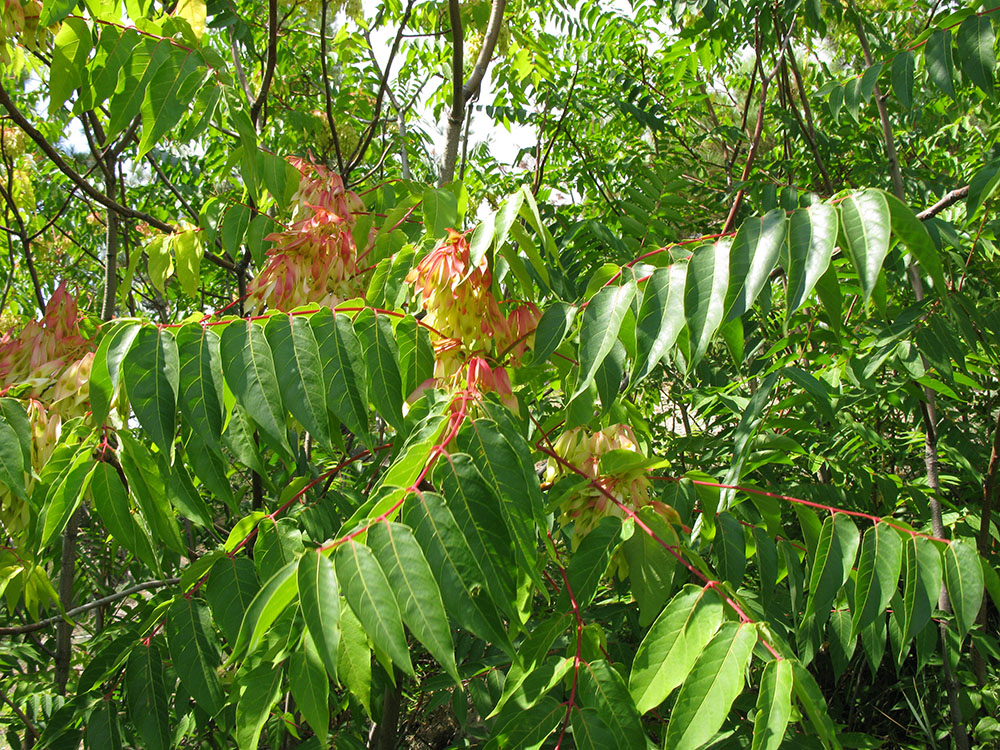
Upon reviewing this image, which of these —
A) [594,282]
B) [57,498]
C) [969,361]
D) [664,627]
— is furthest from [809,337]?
[57,498]

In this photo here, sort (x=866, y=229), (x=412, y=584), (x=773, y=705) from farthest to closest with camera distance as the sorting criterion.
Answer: (x=866, y=229), (x=773, y=705), (x=412, y=584)

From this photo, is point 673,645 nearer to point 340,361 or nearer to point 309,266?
point 340,361

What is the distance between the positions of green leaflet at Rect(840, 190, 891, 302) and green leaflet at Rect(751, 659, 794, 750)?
2.13 ft

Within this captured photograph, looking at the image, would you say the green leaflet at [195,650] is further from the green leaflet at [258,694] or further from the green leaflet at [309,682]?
the green leaflet at [309,682]

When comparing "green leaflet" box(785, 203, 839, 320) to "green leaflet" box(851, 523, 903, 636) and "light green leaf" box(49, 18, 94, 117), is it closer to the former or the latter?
"green leaflet" box(851, 523, 903, 636)

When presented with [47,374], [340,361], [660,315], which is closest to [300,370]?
[340,361]

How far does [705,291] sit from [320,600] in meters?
0.83

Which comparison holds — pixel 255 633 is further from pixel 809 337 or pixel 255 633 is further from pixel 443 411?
pixel 809 337

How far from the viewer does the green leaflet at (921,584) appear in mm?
1364

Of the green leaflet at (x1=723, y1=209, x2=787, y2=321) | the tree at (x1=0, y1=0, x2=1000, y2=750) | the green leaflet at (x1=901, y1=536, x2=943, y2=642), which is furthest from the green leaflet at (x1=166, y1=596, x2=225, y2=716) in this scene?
the green leaflet at (x1=901, y1=536, x2=943, y2=642)

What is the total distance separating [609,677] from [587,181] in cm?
329

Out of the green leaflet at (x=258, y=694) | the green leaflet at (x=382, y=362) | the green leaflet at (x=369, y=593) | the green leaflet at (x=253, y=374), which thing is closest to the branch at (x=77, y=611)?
the green leaflet at (x=258, y=694)

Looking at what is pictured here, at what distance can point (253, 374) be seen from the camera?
1.27m

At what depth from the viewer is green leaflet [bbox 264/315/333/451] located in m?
1.25
